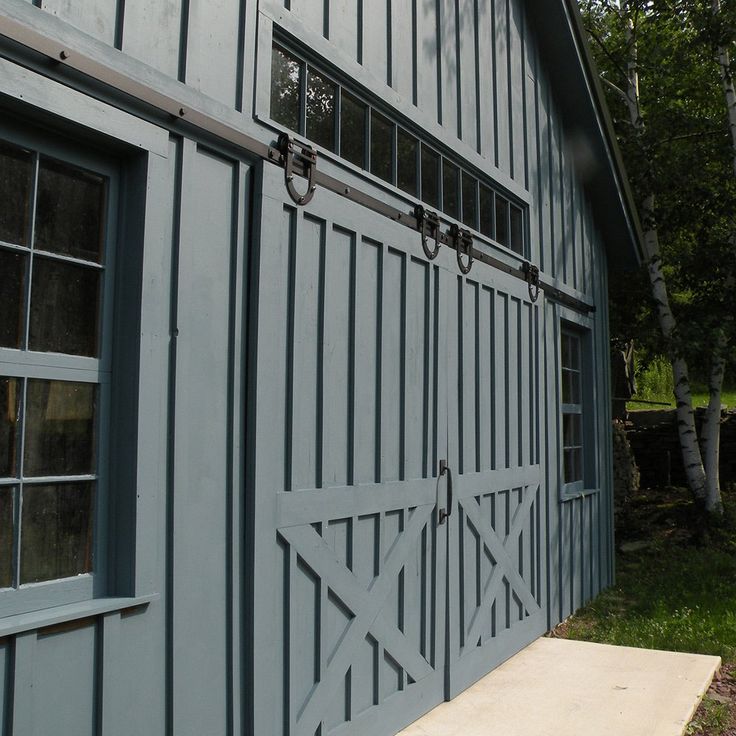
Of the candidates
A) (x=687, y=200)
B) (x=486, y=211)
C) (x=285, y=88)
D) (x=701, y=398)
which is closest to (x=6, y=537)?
(x=285, y=88)

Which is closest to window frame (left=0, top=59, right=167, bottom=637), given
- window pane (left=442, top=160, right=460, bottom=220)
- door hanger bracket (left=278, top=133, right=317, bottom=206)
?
door hanger bracket (left=278, top=133, right=317, bottom=206)

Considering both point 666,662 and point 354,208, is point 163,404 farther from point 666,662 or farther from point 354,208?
point 666,662

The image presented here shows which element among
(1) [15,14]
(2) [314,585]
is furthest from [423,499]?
(1) [15,14]

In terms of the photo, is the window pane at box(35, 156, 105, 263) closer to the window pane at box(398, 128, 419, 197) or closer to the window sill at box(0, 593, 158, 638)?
the window sill at box(0, 593, 158, 638)

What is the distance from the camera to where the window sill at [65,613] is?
2582 millimetres

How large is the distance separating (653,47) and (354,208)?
10.1 meters

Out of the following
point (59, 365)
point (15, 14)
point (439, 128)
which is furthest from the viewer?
point (439, 128)

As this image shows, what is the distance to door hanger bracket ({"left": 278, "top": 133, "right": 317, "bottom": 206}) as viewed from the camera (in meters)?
3.84

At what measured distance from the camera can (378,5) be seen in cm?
473

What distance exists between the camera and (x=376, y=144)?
188 inches

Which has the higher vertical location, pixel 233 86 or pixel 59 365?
pixel 233 86

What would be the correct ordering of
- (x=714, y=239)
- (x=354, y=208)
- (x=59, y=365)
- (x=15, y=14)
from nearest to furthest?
(x=15, y=14) → (x=59, y=365) → (x=354, y=208) → (x=714, y=239)

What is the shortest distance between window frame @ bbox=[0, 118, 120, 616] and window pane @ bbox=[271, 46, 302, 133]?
1.07m

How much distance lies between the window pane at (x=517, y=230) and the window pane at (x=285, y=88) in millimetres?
2950
